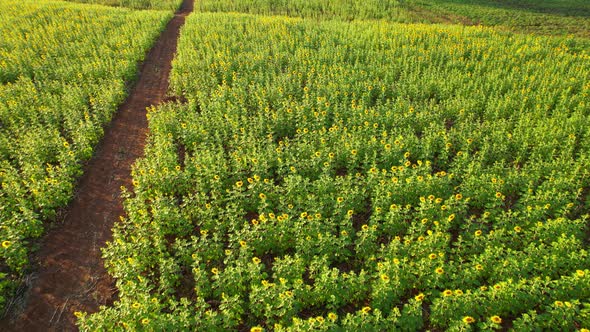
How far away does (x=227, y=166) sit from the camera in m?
9.73

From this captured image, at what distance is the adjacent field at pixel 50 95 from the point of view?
27.3 ft

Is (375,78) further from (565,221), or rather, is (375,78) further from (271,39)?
(565,221)

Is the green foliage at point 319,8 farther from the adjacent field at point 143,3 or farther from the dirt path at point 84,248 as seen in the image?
the dirt path at point 84,248

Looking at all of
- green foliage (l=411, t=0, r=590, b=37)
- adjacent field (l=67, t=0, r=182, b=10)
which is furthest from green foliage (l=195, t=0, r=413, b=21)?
green foliage (l=411, t=0, r=590, b=37)

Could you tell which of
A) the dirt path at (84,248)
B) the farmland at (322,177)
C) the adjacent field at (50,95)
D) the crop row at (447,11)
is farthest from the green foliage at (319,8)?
the dirt path at (84,248)

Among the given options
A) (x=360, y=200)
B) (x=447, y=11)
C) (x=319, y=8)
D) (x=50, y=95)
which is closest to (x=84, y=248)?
(x=360, y=200)

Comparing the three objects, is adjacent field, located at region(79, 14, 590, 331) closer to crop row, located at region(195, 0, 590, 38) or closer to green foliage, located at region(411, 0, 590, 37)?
green foliage, located at region(411, 0, 590, 37)

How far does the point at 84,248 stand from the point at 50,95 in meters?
8.07

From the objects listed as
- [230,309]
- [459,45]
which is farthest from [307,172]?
[459,45]

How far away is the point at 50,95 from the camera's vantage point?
1295 centimetres

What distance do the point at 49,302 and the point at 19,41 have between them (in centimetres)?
1713

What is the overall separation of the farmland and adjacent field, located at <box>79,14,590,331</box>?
5 cm

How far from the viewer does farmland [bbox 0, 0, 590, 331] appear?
6.19 metres

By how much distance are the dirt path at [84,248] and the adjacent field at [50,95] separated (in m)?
0.38
